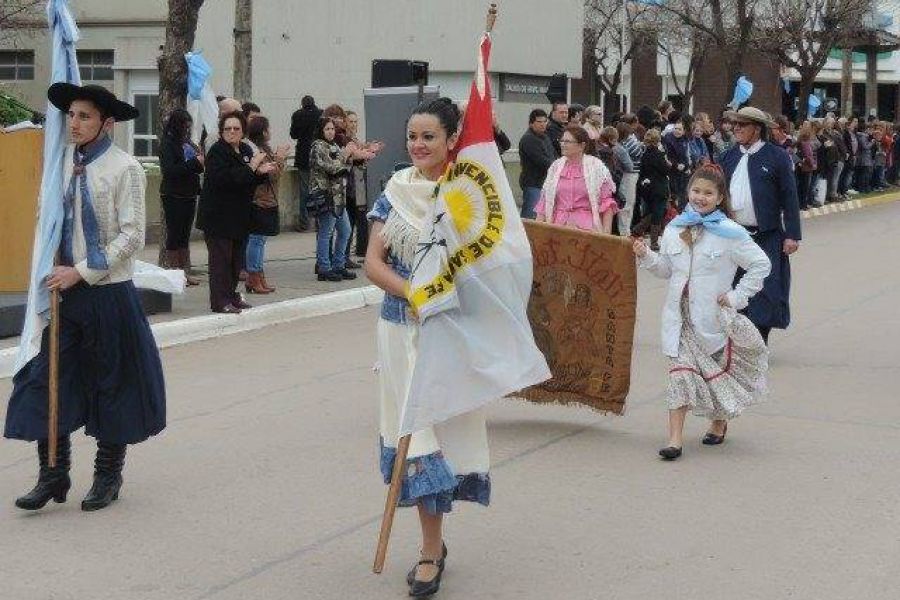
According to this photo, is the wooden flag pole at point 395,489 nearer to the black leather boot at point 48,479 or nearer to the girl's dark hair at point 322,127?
the black leather boot at point 48,479

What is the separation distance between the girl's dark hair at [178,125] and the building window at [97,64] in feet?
79.2

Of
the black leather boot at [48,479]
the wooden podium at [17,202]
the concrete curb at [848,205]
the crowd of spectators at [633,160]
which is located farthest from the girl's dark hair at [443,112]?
the concrete curb at [848,205]

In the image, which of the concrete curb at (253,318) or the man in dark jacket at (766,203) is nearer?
the man in dark jacket at (766,203)

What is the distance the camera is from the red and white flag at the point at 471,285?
514 centimetres

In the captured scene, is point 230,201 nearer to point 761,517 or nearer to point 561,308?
point 561,308

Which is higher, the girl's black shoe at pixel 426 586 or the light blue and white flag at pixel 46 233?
the light blue and white flag at pixel 46 233

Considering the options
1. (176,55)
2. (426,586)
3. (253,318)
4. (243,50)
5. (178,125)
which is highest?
(243,50)

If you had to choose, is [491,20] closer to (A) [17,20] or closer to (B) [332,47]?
(B) [332,47]

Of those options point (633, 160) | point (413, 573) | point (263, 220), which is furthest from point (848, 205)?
point (413, 573)

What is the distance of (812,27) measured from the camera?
36.2 metres

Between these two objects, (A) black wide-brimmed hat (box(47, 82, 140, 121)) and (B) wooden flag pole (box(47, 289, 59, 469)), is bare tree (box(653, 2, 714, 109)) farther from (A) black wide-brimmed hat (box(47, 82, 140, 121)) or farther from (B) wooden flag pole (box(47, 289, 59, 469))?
(B) wooden flag pole (box(47, 289, 59, 469))

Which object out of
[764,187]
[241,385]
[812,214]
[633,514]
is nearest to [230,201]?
[241,385]

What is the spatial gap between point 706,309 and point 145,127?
29.1m

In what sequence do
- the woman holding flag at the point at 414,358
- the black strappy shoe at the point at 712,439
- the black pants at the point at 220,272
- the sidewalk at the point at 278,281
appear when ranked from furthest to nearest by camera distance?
the sidewalk at the point at 278,281, the black pants at the point at 220,272, the black strappy shoe at the point at 712,439, the woman holding flag at the point at 414,358
